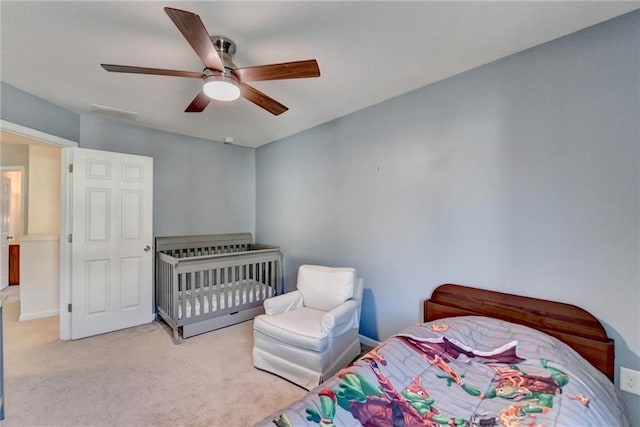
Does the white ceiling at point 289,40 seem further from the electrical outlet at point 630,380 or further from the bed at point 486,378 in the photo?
the electrical outlet at point 630,380

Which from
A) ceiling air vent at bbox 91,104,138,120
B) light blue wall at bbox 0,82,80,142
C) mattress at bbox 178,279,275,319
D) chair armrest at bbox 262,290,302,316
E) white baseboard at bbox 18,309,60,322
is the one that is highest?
ceiling air vent at bbox 91,104,138,120

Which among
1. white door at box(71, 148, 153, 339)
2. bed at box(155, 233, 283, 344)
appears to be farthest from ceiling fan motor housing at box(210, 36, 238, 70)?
white door at box(71, 148, 153, 339)

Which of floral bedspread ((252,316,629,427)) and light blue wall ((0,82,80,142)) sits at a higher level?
light blue wall ((0,82,80,142))

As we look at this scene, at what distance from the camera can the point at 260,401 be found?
1970mm

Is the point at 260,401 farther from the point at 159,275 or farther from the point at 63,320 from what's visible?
the point at 63,320

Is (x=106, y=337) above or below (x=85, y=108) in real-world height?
below

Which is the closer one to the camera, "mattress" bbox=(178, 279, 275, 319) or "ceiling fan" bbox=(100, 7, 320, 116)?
"ceiling fan" bbox=(100, 7, 320, 116)

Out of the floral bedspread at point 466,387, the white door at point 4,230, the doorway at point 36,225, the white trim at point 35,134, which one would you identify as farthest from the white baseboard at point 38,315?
the floral bedspread at point 466,387

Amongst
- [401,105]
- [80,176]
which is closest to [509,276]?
[401,105]

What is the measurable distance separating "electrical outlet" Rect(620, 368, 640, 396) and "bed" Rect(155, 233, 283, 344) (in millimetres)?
3156

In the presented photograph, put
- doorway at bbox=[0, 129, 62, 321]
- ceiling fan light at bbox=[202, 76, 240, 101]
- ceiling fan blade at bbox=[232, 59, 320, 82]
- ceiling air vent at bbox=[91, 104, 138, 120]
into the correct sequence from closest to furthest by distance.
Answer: ceiling fan blade at bbox=[232, 59, 320, 82], ceiling fan light at bbox=[202, 76, 240, 101], ceiling air vent at bbox=[91, 104, 138, 120], doorway at bbox=[0, 129, 62, 321]

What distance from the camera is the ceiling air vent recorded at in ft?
9.45

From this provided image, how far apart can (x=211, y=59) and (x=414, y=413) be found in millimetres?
2012

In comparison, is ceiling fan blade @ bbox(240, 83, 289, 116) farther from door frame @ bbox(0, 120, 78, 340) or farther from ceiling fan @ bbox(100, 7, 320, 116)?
door frame @ bbox(0, 120, 78, 340)
